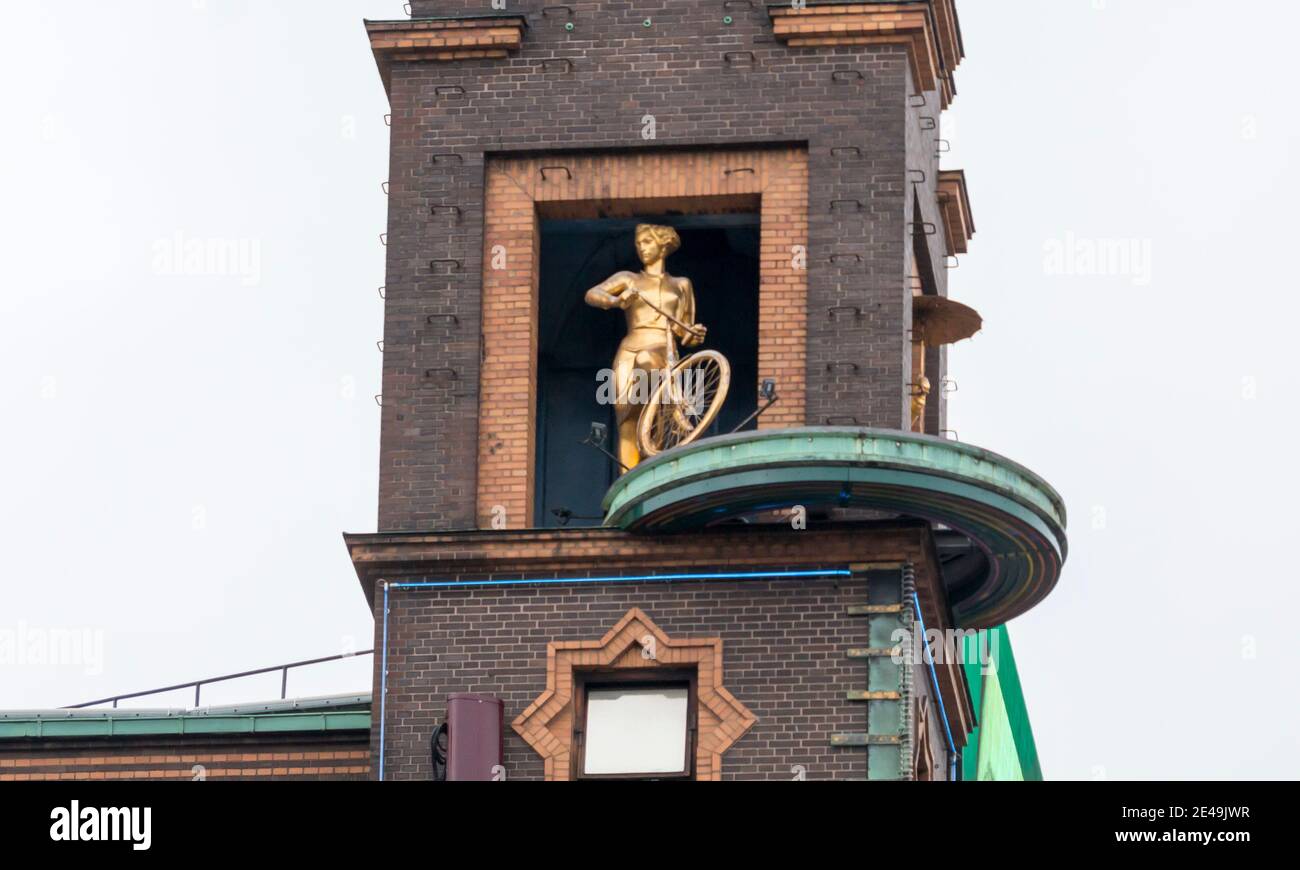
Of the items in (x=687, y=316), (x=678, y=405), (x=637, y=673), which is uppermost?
(x=687, y=316)

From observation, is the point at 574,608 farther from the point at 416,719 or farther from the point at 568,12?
the point at 568,12

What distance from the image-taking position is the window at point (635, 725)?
42344mm

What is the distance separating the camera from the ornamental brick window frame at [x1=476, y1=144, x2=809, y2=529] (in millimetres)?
43844

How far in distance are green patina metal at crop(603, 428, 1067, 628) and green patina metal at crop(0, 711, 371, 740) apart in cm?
447

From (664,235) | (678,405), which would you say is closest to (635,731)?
(678,405)

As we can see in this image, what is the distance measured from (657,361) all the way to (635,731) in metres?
4.31

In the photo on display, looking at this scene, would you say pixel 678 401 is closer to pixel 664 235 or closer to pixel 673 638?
pixel 664 235

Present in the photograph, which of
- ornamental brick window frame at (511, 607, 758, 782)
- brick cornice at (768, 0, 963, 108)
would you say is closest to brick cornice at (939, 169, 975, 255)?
brick cornice at (768, 0, 963, 108)

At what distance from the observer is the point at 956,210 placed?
161ft
